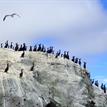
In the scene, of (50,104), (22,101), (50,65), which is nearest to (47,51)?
(50,65)

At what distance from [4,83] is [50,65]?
49.1 feet

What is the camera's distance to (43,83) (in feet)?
336

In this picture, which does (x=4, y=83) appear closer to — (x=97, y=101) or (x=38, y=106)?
(x=38, y=106)

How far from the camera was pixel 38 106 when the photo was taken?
314 feet

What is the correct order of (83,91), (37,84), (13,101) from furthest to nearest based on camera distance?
(83,91)
(37,84)
(13,101)

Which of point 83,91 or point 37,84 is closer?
point 37,84

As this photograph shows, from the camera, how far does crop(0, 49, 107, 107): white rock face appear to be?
93.2 m

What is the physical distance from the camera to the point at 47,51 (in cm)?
11275

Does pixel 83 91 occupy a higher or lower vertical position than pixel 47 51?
lower

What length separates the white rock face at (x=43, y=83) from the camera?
306ft

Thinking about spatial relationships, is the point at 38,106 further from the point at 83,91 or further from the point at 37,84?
the point at 83,91

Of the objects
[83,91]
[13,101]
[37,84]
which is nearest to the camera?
[13,101]

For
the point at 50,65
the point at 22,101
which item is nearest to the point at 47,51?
the point at 50,65

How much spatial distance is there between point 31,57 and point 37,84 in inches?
283
